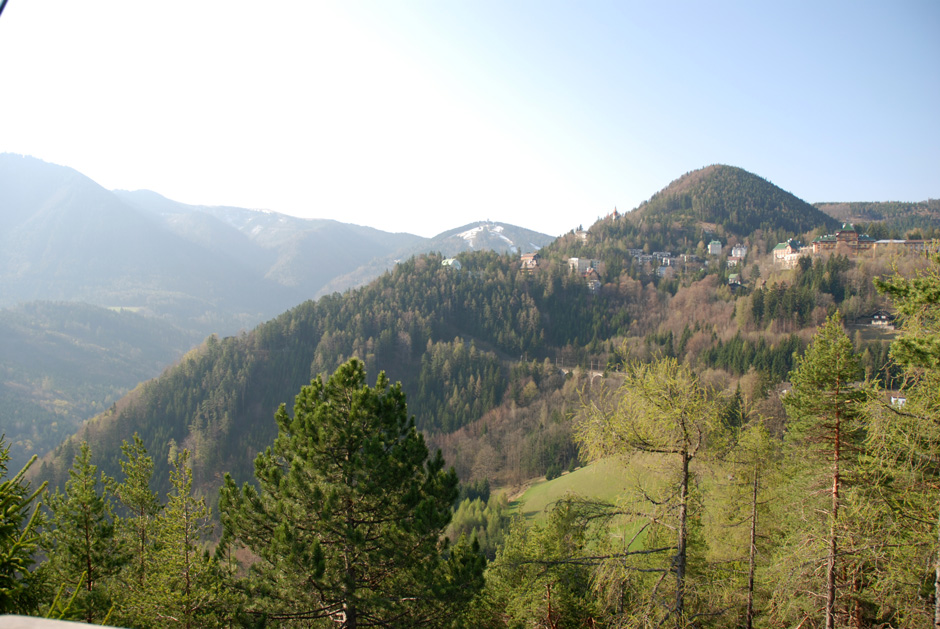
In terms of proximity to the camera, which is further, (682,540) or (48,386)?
(48,386)

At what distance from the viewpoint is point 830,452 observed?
10.6 meters

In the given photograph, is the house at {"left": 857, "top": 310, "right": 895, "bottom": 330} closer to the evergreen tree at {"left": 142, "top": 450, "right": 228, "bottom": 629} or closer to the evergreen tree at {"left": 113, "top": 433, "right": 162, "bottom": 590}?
the evergreen tree at {"left": 142, "top": 450, "right": 228, "bottom": 629}

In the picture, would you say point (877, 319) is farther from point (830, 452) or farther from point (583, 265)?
point (830, 452)

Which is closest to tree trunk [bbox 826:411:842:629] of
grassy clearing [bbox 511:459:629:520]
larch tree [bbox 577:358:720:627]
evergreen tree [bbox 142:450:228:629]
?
larch tree [bbox 577:358:720:627]

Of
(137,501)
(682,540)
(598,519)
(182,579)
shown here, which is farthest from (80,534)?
(682,540)

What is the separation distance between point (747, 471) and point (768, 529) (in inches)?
175

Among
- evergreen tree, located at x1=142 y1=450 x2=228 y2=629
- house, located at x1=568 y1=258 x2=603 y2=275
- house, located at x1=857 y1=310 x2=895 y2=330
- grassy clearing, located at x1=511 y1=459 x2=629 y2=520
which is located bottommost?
grassy clearing, located at x1=511 y1=459 x2=629 y2=520

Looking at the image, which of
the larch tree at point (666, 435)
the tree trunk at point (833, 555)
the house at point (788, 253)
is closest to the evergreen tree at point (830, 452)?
the tree trunk at point (833, 555)

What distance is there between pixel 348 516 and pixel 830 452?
35.0 ft

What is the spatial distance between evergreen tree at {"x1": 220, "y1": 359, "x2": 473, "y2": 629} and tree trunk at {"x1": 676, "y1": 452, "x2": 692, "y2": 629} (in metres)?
4.65

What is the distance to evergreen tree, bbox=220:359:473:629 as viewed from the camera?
971 centimetres

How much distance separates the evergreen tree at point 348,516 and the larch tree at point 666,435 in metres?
4.26

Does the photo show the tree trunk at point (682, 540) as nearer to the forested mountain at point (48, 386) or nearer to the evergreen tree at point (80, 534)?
the evergreen tree at point (80, 534)

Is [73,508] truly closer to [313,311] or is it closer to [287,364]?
[287,364]
